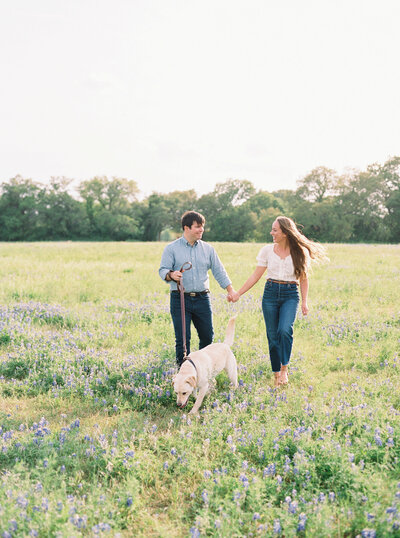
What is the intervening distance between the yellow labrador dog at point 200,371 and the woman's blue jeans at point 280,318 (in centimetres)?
74

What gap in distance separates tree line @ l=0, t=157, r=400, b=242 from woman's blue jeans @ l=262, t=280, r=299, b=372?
55033 millimetres

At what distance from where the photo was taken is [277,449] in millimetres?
3789

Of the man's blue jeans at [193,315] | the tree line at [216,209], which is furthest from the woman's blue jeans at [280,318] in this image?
the tree line at [216,209]

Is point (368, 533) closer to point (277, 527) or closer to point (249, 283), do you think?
point (277, 527)

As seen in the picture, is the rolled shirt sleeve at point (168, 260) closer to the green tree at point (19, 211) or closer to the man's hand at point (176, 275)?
the man's hand at point (176, 275)

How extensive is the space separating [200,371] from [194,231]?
6.59ft

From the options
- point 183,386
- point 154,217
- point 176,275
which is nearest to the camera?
point 183,386

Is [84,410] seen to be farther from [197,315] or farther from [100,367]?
[197,315]

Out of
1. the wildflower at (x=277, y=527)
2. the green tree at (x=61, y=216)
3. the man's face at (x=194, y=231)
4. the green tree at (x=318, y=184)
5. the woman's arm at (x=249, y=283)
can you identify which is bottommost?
the wildflower at (x=277, y=527)

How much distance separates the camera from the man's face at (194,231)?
5469 mm

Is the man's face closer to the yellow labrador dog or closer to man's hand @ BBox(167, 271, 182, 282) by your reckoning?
man's hand @ BBox(167, 271, 182, 282)

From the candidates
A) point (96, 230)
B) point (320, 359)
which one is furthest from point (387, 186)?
point (320, 359)

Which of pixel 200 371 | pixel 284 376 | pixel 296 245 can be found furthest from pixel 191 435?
pixel 296 245

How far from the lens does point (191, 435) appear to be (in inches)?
161
